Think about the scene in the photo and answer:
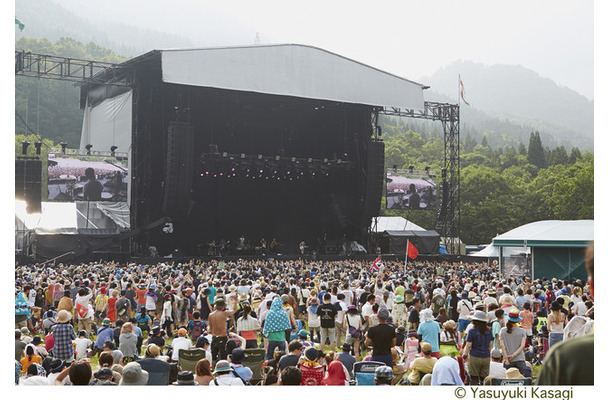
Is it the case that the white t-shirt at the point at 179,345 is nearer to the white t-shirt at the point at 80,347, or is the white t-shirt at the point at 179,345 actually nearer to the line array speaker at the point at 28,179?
the white t-shirt at the point at 80,347

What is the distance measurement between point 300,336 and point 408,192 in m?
28.5

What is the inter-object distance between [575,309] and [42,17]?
424ft

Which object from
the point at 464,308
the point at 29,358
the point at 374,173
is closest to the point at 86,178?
the point at 374,173

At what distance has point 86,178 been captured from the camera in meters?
30.5

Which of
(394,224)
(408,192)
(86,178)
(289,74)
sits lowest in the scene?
(394,224)

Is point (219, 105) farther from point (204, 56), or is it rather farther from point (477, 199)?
point (477, 199)

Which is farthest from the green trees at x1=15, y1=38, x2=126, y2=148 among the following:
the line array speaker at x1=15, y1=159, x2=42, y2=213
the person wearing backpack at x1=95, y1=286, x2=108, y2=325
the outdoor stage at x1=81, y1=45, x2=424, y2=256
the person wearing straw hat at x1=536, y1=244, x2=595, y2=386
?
the person wearing straw hat at x1=536, y1=244, x2=595, y2=386

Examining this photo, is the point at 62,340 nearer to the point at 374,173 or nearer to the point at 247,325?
the point at 247,325

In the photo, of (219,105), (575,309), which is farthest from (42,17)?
(575,309)

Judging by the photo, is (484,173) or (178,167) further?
(484,173)

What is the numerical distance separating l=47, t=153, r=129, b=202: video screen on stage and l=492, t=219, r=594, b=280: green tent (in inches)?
670

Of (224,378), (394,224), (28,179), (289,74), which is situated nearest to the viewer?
(224,378)

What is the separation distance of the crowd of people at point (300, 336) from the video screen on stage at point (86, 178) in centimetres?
1354
